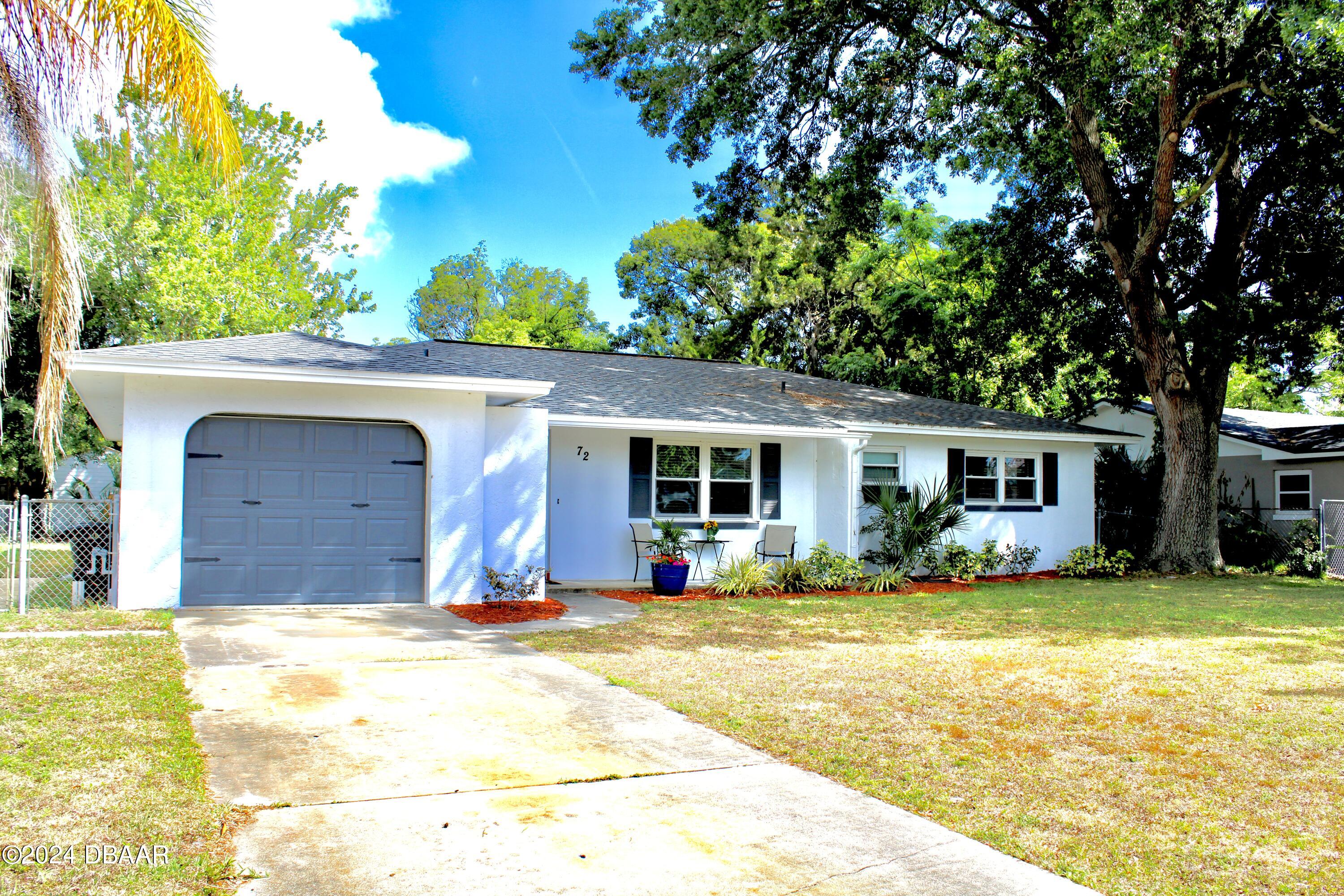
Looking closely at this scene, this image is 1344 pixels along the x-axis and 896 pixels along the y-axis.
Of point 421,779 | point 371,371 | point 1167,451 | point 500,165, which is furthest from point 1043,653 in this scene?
point 500,165

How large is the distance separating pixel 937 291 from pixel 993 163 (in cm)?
848

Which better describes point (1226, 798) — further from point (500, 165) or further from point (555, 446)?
point (500, 165)

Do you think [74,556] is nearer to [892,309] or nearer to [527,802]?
[527,802]

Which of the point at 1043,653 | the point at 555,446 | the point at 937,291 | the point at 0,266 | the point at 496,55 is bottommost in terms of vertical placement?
the point at 1043,653

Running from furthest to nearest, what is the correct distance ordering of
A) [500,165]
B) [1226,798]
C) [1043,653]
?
[500,165]
[1043,653]
[1226,798]

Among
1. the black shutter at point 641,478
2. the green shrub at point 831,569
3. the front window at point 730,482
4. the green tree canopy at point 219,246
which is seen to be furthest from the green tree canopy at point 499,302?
the green shrub at point 831,569

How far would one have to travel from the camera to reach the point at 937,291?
26.0 meters

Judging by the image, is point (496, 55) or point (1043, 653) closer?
point (1043, 653)

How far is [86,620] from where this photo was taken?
898 centimetres

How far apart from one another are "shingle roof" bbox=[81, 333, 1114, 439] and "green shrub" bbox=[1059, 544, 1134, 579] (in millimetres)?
2331

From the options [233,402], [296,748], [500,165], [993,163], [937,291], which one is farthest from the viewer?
[500,165]

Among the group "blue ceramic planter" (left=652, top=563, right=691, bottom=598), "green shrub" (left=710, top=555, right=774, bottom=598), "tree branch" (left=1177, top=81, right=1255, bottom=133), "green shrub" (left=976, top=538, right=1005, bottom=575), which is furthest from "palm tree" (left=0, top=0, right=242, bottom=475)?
"tree branch" (left=1177, top=81, right=1255, bottom=133)

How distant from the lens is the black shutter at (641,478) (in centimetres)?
1443

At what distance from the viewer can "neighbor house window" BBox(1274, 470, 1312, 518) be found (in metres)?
21.1
